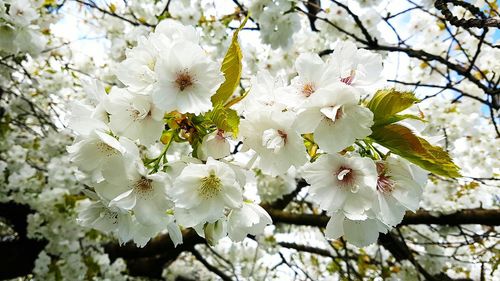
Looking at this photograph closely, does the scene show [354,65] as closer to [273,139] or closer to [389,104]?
[389,104]

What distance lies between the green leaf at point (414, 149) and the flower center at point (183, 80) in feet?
1.29

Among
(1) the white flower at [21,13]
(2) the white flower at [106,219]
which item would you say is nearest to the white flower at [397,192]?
(2) the white flower at [106,219]

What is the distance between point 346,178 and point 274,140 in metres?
0.17

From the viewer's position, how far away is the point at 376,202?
2.80ft

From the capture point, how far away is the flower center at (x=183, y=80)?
33.9 inches

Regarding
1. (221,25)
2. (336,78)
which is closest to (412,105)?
(336,78)

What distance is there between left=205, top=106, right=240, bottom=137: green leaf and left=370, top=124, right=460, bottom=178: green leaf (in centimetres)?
28

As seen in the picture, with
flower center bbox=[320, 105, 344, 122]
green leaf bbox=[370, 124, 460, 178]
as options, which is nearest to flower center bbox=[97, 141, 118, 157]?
flower center bbox=[320, 105, 344, 122]

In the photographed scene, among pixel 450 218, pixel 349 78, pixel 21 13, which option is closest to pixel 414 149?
pixel 349 78

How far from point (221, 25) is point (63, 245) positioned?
8.15 feet

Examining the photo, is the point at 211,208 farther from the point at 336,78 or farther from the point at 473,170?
the point at 473,170

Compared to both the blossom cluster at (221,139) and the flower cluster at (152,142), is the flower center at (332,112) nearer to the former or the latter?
the blossom cluster at (221,139)

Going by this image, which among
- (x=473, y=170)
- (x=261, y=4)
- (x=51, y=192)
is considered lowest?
(x=51, y=192)

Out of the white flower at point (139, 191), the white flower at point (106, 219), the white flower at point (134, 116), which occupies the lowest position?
the white flower at point (106, 219)
